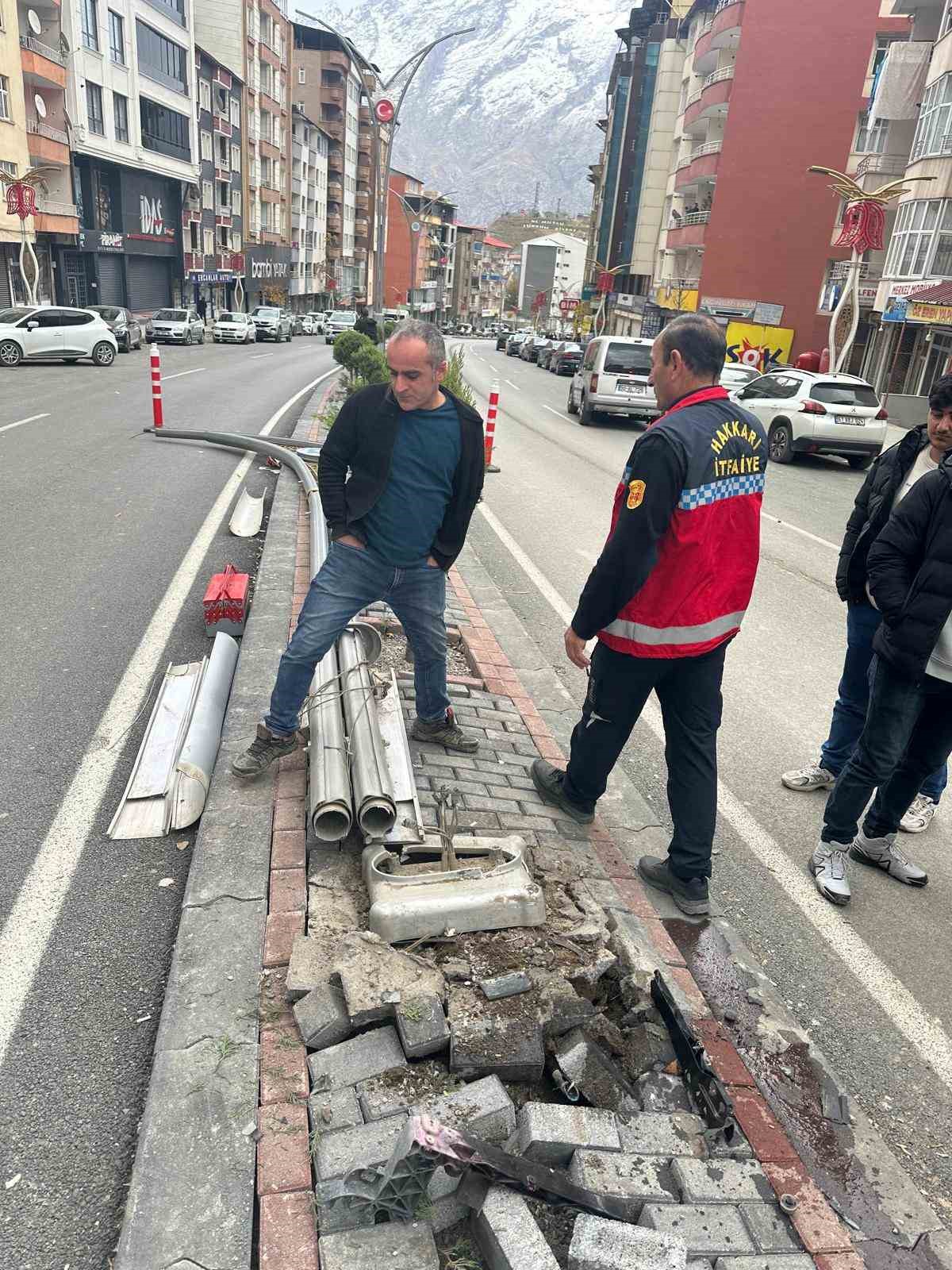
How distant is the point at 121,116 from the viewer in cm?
4312

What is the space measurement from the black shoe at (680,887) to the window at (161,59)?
166 ft

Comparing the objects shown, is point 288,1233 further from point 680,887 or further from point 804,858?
point 804,858

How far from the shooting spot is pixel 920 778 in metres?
4.14

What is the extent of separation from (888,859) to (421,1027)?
101 inches

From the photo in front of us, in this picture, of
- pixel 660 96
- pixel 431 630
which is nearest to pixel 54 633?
pixel 431 630

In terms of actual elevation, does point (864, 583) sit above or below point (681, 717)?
above

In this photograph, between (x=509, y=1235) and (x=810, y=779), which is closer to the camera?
(x=509, y=1235)

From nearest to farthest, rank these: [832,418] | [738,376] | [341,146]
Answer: [832,418], [738,376], [341,146]

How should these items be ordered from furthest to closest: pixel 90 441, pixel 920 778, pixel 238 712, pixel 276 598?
pixel 90 441 < pixel 276 598 < pixel 238 712 < pixel 920 778

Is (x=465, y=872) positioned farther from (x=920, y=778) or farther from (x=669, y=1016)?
(x=920, y=778)

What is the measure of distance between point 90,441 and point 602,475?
7191 millimetres

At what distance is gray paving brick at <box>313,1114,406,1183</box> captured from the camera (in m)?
2.27

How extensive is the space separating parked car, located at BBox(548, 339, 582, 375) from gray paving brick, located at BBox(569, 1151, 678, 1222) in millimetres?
41068

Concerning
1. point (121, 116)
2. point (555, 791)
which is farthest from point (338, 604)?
point (121, 116)
